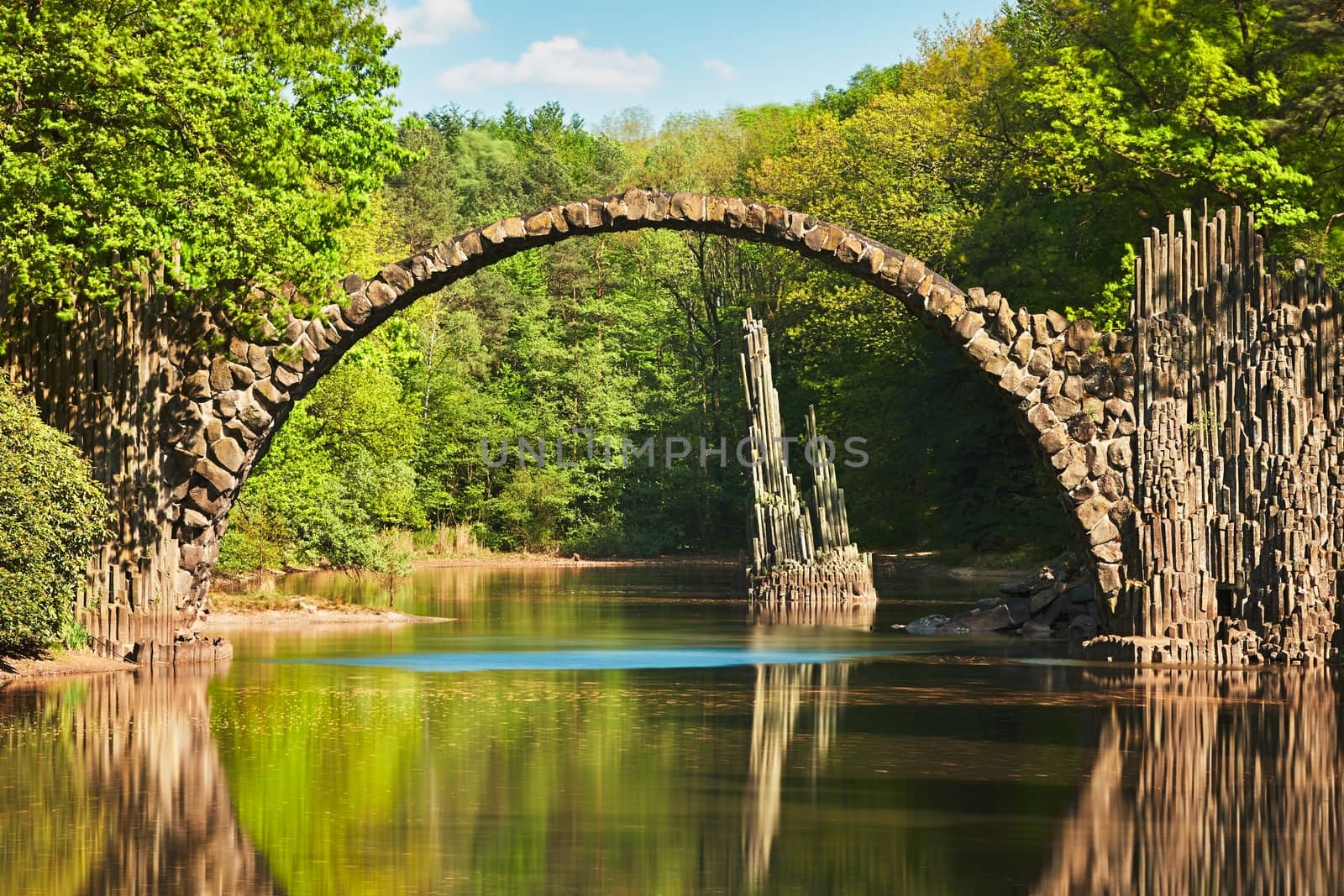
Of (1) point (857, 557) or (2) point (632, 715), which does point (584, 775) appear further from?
(1) point (857, 557)

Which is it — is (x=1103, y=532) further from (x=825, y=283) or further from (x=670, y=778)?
(x=825, y=283)

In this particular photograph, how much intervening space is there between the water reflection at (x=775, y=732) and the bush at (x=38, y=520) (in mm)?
6276

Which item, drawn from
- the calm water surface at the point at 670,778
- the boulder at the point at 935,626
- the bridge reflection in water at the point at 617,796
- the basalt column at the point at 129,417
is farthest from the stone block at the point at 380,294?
the boulder at the point at 935,626

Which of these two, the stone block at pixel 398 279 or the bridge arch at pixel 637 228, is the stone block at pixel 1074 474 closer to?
the bridge arch at pixel 637 228

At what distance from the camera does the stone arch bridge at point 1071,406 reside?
1792 cm

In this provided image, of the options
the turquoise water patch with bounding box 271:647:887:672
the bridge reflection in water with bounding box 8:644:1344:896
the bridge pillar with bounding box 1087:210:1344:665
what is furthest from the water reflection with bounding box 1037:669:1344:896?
the turquoise water patch with bounding box 271:647:887:672

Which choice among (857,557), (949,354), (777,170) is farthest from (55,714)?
(777,170)

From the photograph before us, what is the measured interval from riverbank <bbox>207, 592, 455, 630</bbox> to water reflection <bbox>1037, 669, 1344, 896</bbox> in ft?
45.1

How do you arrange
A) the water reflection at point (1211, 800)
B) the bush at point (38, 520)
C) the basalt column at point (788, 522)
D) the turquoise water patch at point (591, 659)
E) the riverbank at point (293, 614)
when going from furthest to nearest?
the basalt column at point (788, 522)
the riverbank at point (293, 614)
the turquoise water patch at point (591, 659)
the bush at point (38, 520)
the water reflection at point (1211, 800)

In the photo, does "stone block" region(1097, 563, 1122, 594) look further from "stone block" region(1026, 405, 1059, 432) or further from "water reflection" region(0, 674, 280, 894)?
"water reflection" region(0, 674, 280, 894)

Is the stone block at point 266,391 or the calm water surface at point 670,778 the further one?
the stone block at point 266,391

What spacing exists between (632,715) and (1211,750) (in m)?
4.77

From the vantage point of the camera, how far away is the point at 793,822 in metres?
9.93

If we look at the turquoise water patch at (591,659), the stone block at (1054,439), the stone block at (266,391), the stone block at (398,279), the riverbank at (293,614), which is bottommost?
the turquoise water patch at (591,659)
